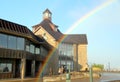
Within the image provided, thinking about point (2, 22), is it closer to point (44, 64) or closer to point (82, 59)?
point (44, 64)

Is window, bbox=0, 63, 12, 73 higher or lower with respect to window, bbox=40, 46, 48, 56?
lower

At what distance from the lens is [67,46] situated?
6084cm

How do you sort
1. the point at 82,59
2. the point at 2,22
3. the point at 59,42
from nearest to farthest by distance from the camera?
the point at 2,22, the point at 59,42, the point at 82,59

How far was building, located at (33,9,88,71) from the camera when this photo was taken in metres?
57.3

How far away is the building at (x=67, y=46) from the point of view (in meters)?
57.3

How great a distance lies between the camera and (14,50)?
35906 mm

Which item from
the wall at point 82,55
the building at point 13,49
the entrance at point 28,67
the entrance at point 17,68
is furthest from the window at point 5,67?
the wall at point 82,55

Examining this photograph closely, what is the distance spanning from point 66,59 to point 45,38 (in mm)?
7532

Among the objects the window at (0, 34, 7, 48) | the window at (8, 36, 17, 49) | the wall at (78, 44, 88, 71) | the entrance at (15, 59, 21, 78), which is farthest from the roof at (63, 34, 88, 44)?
the window at (0, 34, 7, 48)

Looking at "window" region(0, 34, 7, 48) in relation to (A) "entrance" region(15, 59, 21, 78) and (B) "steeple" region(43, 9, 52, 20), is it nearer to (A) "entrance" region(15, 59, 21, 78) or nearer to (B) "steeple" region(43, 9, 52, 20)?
(A) "entrance" region(15, 59, 21, 78)

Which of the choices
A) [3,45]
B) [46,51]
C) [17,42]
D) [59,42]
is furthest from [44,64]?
[3,45]

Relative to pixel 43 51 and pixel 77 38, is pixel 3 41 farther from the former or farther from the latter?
pixel 77 38

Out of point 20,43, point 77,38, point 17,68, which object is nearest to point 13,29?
point 20,43

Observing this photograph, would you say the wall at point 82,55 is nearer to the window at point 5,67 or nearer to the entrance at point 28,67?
the entrance at point 28,67
